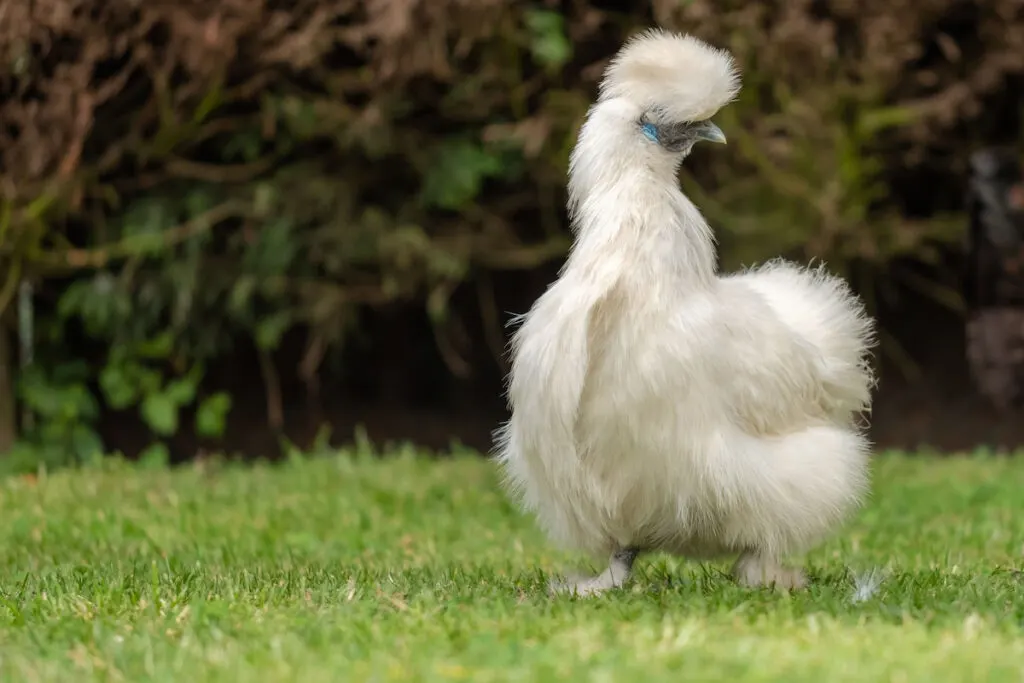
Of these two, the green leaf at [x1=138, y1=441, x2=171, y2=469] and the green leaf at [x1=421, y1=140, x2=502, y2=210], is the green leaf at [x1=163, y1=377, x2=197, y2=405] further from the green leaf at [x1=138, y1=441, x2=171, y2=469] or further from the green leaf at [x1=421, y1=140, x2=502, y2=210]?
the green leaf at [x1=421, y1=140, x2=502, y2=210]

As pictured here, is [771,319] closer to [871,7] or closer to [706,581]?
[706,581]

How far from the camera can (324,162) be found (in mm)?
8797

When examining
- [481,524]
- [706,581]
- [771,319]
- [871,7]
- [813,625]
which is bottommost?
[481,524]

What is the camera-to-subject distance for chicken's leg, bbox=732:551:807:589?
468 centimetres

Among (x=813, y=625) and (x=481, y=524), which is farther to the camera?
(x=481, y=524)

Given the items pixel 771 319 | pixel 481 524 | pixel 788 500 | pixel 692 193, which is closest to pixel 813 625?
A: pixel 788 500

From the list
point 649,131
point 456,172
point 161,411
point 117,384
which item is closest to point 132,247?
point 117,384

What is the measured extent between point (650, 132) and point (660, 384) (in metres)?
0.83

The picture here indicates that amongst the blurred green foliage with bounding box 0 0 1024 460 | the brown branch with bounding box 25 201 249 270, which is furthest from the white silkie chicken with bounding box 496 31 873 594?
the brown branch with bounding box 25 201 249 270

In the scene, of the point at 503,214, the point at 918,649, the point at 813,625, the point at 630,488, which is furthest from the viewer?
the point at 503,214

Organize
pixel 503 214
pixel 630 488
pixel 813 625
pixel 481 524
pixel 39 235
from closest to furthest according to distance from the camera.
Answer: pixel 813 625 < pixel 630 488 < pixel 481 524 < pixel 39 235 < pixel 503 214

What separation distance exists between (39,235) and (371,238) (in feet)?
5.93

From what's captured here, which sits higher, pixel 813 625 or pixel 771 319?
pixel 771 319

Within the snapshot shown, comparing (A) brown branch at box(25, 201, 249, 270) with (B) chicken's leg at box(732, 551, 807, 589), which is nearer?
(B) chicken's leg at box(732, 551, 807, 589)
